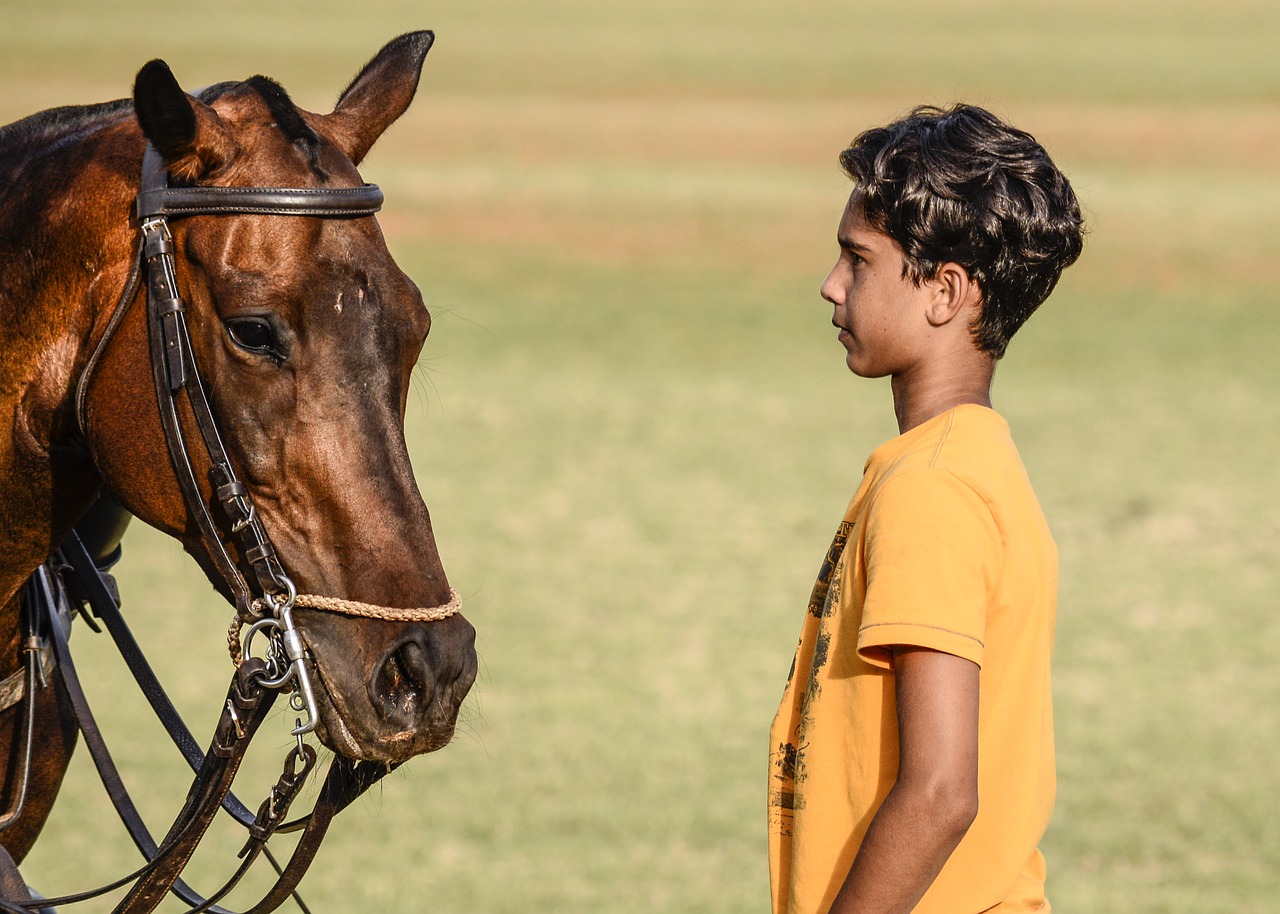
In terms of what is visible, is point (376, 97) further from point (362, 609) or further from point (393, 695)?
point (393, 695)

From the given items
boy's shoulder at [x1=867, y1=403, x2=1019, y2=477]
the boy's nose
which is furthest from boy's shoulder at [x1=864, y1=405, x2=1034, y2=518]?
the boy's nose

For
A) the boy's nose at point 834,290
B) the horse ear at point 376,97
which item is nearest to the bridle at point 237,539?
the horse ear at point 376,97

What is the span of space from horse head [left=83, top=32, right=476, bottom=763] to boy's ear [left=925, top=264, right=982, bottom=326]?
0.74m

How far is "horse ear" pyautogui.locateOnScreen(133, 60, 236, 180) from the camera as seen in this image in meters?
1.94

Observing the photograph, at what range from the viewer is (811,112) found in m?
29.5

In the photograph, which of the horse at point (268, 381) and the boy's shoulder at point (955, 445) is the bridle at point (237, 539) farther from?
the boy's shoulder at point (955, 445)

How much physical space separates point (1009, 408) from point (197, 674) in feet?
22.9

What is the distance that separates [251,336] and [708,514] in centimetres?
707

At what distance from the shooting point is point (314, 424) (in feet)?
6.73

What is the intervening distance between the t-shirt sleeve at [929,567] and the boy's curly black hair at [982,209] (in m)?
0.22

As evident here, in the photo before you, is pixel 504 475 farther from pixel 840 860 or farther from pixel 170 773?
pixel 840 860

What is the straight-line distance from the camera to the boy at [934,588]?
69.1 inches

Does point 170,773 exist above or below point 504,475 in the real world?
below

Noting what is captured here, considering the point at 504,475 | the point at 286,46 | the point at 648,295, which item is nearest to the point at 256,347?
the point at 504,475
